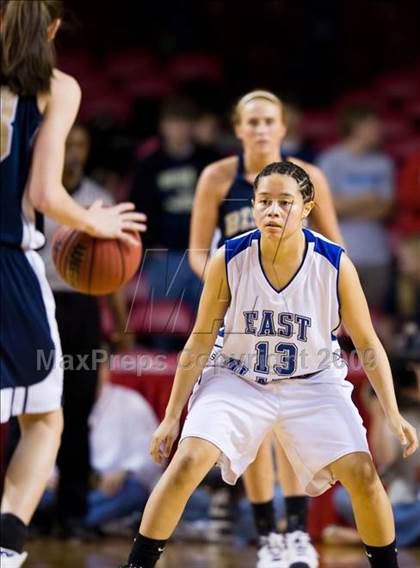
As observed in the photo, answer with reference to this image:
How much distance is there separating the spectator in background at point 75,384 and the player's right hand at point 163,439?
2.13 meters

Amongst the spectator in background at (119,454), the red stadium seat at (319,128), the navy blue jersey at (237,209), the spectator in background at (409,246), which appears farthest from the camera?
the red stadium seat at (319,128)

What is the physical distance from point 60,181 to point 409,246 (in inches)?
151

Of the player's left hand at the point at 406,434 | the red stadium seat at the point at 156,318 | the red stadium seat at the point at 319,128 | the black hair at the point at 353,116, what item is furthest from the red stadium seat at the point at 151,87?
the player's left hand at the point at 406,434

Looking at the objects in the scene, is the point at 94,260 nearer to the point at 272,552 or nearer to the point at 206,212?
the point at 206,212

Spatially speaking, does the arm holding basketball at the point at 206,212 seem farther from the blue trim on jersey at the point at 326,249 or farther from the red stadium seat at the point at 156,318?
the blue trim on jersey at the point at 326,249

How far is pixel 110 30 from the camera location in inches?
423

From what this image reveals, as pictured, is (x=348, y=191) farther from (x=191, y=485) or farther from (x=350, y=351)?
(x=191, y=485)

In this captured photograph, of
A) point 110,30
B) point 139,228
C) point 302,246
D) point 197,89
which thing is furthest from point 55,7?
point 110,30

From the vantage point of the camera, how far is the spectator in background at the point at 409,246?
753 cm

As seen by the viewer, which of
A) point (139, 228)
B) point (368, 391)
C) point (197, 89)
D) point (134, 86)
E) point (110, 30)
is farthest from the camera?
point (110, 30)

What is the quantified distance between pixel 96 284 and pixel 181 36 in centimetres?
618

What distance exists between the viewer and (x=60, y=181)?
415 cm

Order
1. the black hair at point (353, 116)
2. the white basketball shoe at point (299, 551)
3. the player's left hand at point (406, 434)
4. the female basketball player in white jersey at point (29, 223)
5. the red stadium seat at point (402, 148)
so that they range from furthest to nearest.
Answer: the red stadium seat at point (402, 148), the black hair at point (353, 116), the white basketball shoe at point (299, 551), the female basketball player in white jersey at point (29, 223), the player's left hand at point (406, 434)

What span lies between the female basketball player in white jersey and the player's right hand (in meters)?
0.56
